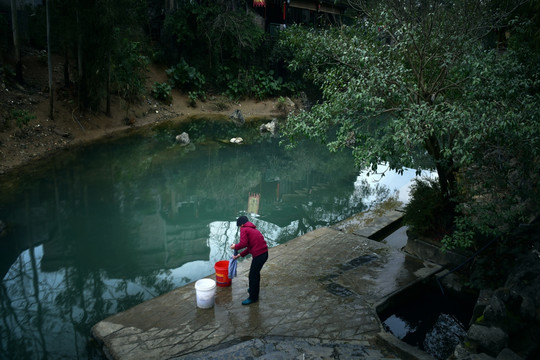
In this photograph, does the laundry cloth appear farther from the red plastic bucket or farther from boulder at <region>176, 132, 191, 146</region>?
boulder at <region>176, 132, 191, 146</region>

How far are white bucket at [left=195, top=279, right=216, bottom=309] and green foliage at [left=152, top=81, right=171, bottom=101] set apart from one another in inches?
817

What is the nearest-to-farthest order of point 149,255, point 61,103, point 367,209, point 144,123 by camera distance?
point 149,255 < point 367,209 < point 61,103 < point 144,123

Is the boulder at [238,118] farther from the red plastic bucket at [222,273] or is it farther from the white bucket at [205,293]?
the white bucket at [205,293]

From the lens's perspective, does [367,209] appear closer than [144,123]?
Yes

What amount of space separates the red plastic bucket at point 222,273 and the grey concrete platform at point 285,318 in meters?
0.13

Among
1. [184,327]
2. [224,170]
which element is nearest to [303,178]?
[224,170]

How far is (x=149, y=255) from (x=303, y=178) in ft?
25.2

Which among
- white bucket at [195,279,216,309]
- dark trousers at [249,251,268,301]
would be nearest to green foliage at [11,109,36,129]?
white bucket at [195,279,216,309]

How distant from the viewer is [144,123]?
21734 mm

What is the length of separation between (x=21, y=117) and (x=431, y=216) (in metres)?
15.0

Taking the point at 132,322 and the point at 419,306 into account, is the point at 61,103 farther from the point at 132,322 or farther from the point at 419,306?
the point at 419,306

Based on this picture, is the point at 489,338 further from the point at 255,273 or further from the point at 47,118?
the point at 47,118

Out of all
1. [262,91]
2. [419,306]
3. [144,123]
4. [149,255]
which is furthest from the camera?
[262,91]

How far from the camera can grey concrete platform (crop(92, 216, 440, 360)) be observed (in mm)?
5059
